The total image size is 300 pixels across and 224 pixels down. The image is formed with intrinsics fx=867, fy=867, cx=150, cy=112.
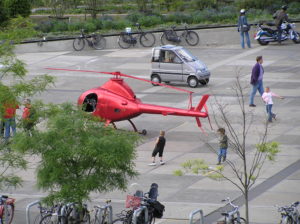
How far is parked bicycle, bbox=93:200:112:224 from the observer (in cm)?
1731

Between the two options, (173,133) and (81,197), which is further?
(173,133)

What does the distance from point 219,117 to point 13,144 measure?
37.8ft

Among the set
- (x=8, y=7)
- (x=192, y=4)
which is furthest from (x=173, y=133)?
(x=192, y=4)

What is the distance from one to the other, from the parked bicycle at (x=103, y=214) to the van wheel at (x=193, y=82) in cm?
1491

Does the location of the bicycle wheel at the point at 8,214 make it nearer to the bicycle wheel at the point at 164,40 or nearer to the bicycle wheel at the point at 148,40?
the bicycle wheel at the point at 164,40

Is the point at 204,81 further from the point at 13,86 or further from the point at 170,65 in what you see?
the point at 13,86

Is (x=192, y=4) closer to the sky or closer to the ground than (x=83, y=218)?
closer to the sky

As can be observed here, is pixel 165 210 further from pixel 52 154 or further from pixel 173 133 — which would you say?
pixel 173 133

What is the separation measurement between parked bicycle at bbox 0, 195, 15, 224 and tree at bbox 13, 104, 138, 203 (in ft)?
5.36

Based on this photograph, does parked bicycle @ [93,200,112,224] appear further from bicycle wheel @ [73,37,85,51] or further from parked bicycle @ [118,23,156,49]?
parked bicycle @ [118,23,156,49]

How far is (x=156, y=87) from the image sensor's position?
32.7 m

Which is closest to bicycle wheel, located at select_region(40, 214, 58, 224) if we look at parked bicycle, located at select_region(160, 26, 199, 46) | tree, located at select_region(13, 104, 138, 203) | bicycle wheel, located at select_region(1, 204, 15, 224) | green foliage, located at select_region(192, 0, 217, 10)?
tree, located at select_region(13, 104, 138, 203)

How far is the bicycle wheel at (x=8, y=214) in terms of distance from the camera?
18.0 metres

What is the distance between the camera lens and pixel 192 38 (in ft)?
138
